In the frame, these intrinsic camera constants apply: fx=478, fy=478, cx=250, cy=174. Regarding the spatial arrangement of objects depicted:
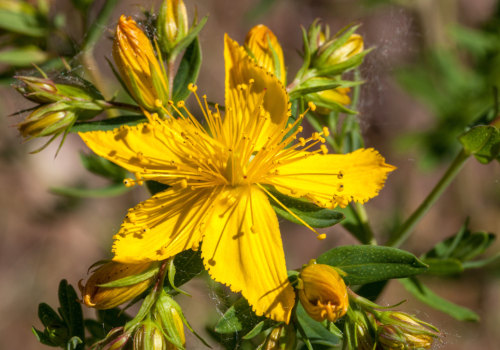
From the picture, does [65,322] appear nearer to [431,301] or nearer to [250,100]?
[250,100]

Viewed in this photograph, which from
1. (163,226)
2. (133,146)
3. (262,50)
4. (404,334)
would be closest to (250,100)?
(262,50)

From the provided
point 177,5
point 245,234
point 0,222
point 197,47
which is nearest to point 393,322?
point 245,234

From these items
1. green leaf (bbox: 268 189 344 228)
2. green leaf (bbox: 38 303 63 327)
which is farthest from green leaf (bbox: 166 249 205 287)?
green leaf (bbox: 38 303 63 327)

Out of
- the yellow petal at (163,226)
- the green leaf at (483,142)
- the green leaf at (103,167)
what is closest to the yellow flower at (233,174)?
the yellow petal at (163,226)

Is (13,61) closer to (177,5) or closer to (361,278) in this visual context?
(177,5)

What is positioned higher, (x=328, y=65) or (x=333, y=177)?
(x=328, y=65)

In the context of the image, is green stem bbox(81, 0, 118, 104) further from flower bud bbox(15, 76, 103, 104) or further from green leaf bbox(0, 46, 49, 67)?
flower bud bbox(15, 76, 103, 104)
